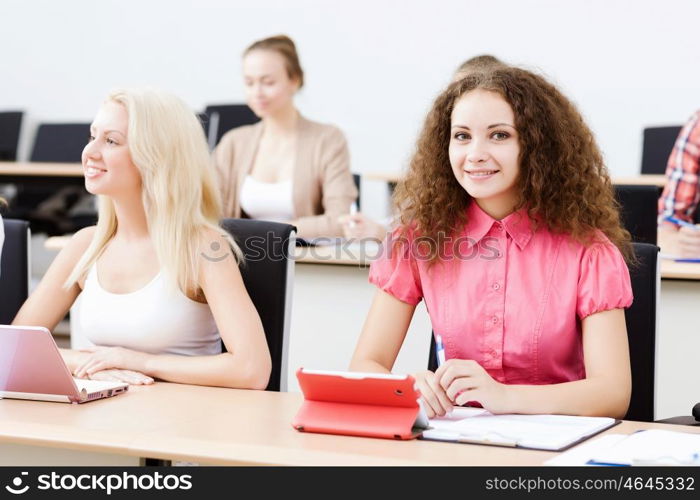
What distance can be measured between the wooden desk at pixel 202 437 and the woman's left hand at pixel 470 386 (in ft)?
0.51

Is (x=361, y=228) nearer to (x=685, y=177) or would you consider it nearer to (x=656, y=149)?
(x=685, y=177)

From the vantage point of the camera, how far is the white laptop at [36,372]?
1.54 metres

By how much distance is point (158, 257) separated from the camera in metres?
1.93

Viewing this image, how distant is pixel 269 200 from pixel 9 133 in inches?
132

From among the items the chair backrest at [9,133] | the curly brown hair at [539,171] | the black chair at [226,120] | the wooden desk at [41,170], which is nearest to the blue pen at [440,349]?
the curly brown hair at [539,171]

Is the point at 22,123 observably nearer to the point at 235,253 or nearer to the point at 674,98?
the point at 674,98

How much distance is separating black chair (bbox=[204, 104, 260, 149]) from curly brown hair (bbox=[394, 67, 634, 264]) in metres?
3.41

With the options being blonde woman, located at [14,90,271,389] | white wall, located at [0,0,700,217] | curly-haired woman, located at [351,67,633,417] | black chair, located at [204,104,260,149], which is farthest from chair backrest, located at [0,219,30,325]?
white wall, located at [0,0,700,217]

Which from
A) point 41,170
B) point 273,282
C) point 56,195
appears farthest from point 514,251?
point 56,195

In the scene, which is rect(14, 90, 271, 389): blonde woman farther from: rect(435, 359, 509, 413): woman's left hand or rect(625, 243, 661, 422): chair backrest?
rect(625, 243, 661, 422): chair backrest

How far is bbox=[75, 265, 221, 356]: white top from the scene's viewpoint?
1.92 metres

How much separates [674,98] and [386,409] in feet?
15.3

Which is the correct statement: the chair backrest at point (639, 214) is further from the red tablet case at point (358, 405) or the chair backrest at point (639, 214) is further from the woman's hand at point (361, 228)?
the red tablet case at point (358, 405)
